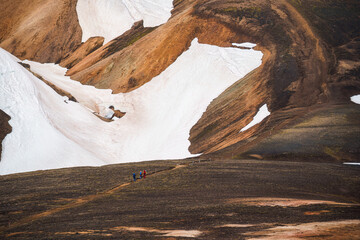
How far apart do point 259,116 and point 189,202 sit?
23.9 metres

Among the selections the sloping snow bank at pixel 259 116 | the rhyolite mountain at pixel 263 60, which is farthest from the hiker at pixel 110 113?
the sloping snow bank at pixel 259 116

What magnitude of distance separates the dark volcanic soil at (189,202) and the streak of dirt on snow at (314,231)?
0.09ft

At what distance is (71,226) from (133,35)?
6197 cm

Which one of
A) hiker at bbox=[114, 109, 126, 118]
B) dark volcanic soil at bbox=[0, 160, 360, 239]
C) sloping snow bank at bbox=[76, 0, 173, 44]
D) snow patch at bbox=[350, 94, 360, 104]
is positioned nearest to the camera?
dark volcanic soil at bbox=[0, 160, 360, 239]

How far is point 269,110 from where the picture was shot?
1639 inches

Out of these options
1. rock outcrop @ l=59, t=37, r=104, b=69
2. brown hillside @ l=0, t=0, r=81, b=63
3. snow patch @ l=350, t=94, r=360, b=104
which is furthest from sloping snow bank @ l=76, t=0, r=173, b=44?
snow patch @ l=350, t=94, r=360, b=104

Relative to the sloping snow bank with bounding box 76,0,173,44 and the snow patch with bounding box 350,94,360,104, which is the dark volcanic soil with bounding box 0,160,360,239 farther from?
the sloping snow bank with bounding box 76,0,173,44

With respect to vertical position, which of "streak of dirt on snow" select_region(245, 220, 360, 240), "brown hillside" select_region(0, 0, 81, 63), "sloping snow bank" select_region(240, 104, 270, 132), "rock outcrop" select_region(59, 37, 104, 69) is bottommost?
"streak of dirt on snow" select_region(245, 220, 360, 240)

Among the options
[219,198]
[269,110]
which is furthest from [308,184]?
[269,110]

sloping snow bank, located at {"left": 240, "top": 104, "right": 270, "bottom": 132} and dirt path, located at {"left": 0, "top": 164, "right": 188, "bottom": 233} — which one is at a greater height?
sloping snow bank, located at {"left": 240, "top": 104, "right": 270, "bottom": 132}

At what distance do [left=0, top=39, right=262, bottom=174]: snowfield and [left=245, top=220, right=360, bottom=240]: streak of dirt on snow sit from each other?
85.9ft

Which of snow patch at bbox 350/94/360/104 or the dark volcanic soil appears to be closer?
the dark volcanic soil

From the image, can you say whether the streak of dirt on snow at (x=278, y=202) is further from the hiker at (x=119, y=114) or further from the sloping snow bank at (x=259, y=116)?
the hiker at (x=119, y=114)

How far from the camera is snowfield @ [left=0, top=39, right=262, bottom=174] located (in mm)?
37906
